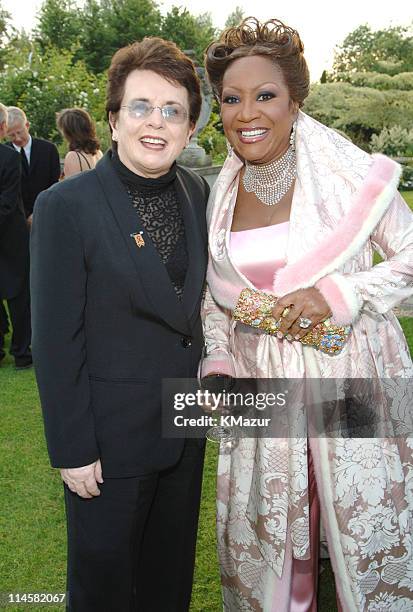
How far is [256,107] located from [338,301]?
27.4 inches

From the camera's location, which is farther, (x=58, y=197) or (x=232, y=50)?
(x=232, y=50)

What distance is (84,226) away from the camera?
1.87 metres

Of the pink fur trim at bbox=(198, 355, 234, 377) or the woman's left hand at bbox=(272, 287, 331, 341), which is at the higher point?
the woman's left hand at bbox=(272, 287, 331, 341)

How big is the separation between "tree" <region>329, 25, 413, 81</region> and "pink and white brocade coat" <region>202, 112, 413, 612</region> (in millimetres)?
37701

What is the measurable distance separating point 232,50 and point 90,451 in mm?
1392

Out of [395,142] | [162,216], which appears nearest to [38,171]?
[162,216]

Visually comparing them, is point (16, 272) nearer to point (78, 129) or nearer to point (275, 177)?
point (78, 129)

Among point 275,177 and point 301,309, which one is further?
Answer: point 275,177

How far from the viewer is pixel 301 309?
2074 millimetres

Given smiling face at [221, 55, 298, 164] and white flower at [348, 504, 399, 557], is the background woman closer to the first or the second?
smiling face at [221, 55, 298, 164]

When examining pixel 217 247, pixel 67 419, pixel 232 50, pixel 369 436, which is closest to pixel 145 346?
pixel 67 419

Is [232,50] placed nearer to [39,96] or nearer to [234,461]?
[234,461]

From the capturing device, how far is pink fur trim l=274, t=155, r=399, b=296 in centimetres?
211

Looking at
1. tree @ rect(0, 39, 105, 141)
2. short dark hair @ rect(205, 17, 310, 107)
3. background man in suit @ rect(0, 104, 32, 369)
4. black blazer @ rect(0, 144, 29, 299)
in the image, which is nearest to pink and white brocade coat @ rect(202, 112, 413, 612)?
short dark hair @ rect(205, 17, 310, 107)
